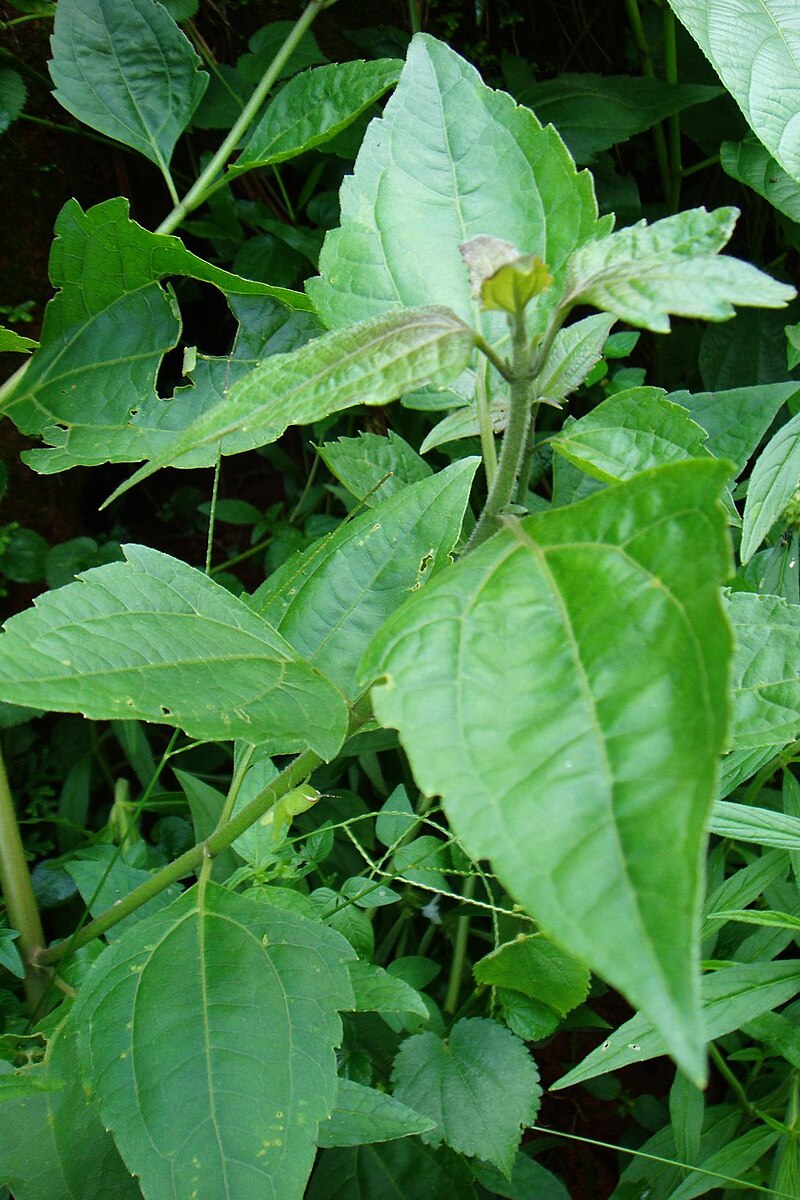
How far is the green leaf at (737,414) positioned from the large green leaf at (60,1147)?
830mm

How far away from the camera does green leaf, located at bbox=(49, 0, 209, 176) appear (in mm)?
1087

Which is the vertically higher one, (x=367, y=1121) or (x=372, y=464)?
(x=372, y=464)

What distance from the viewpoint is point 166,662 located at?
2.02ft

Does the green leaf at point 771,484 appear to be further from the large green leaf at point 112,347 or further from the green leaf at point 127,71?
the green leaf at point 127,71

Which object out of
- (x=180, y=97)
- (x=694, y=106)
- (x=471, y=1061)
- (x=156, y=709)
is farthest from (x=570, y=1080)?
(x=694, y=106)

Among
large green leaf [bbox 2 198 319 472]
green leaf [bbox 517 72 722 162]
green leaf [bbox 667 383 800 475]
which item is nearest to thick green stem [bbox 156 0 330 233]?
large green leaf [bbox 2 198 319 472]

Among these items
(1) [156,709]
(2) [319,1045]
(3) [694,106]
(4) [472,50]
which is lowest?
(2) [319,1045]

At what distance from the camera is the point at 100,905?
3.32 feet

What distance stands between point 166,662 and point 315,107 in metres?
0.72

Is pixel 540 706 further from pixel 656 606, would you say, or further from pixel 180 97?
pixel 180 97

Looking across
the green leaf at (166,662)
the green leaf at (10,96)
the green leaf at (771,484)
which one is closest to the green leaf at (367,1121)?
the green leaf at (166,662)

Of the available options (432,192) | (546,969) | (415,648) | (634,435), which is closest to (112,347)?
(432,192)

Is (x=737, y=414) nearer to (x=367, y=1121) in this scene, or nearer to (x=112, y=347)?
(x=112, y=347)

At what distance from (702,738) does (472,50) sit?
1.43 metres
